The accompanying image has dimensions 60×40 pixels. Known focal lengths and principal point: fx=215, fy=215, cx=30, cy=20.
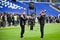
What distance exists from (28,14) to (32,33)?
29cm

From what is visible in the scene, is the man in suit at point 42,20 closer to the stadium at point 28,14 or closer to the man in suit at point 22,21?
the stadium at point 28,14

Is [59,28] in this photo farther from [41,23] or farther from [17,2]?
[17,2]

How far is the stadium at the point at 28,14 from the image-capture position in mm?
3164

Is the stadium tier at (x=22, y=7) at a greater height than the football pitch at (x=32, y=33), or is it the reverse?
the stadium tier at (x=22, y=7)

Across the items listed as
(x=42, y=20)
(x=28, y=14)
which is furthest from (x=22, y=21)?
(x=42, y=20)

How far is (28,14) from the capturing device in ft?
10.6

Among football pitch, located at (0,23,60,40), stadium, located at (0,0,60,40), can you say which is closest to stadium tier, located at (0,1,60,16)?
stadium, located at (0,0,60,40)

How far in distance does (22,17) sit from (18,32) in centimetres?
23

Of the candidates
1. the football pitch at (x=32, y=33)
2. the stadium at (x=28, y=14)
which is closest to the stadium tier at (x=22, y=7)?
the stadium at (x=28, y=14)

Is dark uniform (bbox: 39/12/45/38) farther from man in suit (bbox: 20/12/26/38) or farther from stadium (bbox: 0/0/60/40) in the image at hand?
man in suit (bbox: 20/12/26/38)

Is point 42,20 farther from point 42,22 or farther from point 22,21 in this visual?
point 22,21

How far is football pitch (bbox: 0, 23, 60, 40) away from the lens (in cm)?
316

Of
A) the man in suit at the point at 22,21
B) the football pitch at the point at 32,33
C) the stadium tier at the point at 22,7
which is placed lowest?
the football pitch at the point at 32,33

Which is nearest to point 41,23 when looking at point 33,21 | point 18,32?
point 33,21
